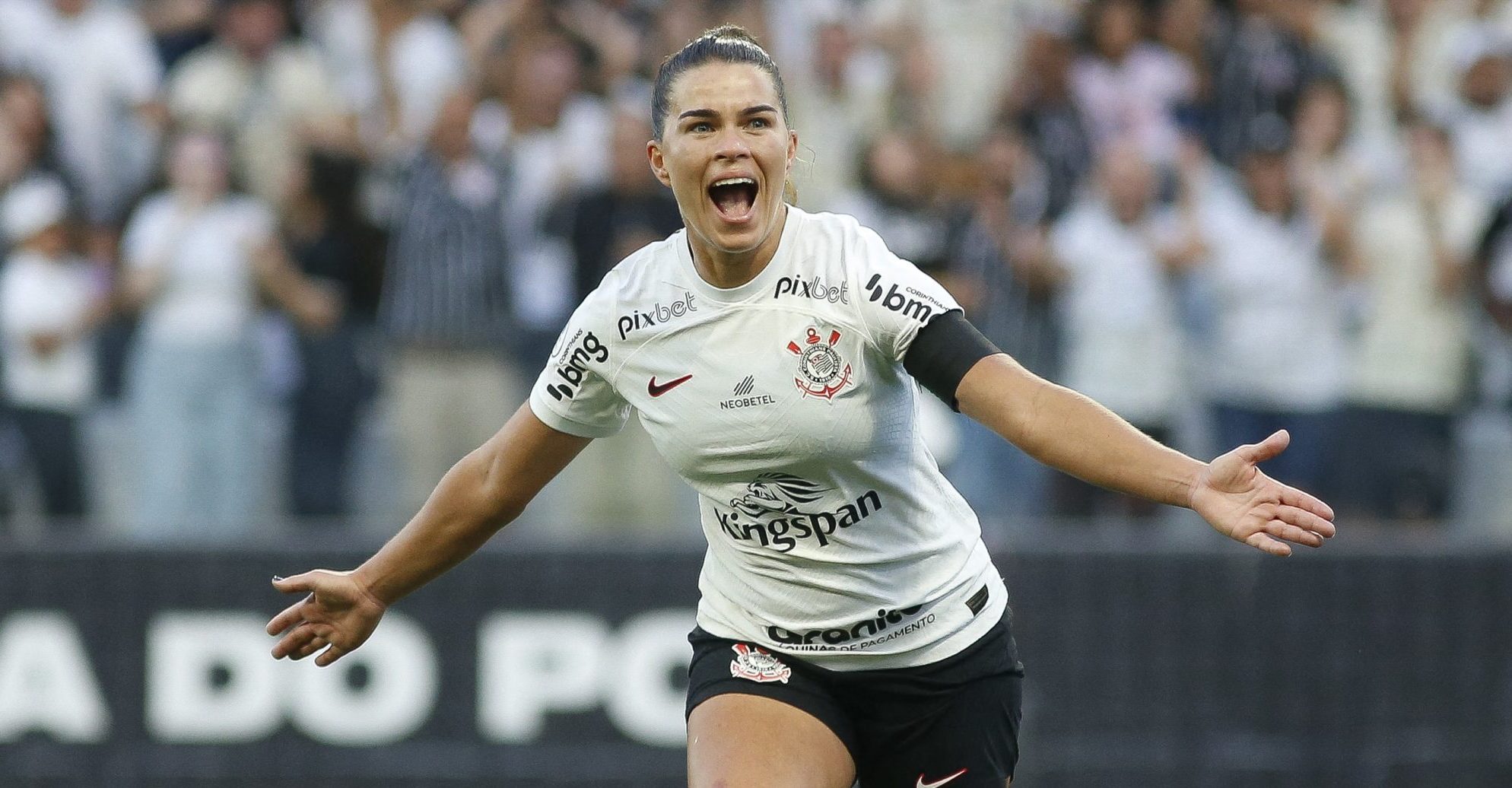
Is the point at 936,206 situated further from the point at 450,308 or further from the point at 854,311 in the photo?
the point at 854,311

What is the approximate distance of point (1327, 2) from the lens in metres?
11.5

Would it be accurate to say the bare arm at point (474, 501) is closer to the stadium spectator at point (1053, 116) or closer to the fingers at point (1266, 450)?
the fingers at point (1266, 450)

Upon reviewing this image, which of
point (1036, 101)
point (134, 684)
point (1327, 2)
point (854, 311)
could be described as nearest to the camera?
point (854, 311)

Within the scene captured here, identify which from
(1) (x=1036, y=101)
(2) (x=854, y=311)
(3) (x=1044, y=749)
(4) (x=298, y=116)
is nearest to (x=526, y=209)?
(4) (x=298, y=116)

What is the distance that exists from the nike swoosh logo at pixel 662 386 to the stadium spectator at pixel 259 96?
5492 millimetres

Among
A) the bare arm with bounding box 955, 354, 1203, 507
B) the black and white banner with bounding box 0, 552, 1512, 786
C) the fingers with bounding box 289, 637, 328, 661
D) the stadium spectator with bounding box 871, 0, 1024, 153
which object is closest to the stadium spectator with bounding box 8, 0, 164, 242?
the black and white banner with bounding box 0, 552, 1512, 786

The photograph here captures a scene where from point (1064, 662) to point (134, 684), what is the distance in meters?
4.26

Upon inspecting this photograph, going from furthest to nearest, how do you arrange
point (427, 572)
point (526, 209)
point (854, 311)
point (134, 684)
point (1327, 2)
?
1. point (1327, 2)
2. point (526, 209)
3. point (134, 684)
4. point (427, 572)
5. point (854, 311)

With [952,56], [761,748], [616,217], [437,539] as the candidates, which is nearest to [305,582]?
[437,539]

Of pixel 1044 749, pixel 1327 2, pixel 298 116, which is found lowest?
pixel 1044 749

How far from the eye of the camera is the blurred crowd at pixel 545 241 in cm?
963

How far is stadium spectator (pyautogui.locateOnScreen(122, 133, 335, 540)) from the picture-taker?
31.3ft

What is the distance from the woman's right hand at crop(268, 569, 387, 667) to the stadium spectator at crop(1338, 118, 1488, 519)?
612 cm

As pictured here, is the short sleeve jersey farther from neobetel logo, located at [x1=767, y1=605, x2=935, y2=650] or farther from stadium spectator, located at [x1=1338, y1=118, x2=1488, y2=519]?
stadium spectator, located at [x1=1338, y1=118, x2=1488, y2=519]
